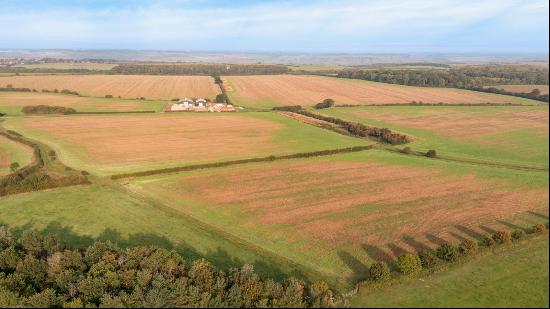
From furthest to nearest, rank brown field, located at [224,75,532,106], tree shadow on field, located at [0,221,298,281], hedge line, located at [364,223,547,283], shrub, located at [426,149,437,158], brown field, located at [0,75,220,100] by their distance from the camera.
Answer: brown field, located at [0,75,220,100] < brown field, located at [224,75,532,106] < shrub, located at [426,149,437,158] < tree shadow on field, located at [0,221,298,281] < hedge line, located at [364,223,547,283]

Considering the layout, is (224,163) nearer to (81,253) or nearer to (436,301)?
(81,253)

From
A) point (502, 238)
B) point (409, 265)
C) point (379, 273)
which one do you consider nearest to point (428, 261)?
point (409, 265)

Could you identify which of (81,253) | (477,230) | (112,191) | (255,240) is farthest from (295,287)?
(112,191)

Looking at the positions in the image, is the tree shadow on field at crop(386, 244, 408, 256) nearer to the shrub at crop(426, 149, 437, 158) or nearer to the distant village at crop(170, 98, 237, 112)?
the shrub at crop(426, 149, 437, 158)

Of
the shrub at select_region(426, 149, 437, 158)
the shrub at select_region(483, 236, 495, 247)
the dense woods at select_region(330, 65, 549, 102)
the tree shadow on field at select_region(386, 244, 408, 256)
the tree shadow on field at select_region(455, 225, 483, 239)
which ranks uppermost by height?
the dense woods at select_region(330, 65, 549, 102)

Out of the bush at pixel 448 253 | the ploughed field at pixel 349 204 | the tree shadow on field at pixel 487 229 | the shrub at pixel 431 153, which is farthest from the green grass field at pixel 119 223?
the shrub at pixel 431 153

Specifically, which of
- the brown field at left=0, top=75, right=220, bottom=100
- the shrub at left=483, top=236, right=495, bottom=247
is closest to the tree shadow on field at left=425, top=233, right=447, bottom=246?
the shrub at left=483, top=236, right=495, bottom=247

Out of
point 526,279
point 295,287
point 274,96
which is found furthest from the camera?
point 274,96
